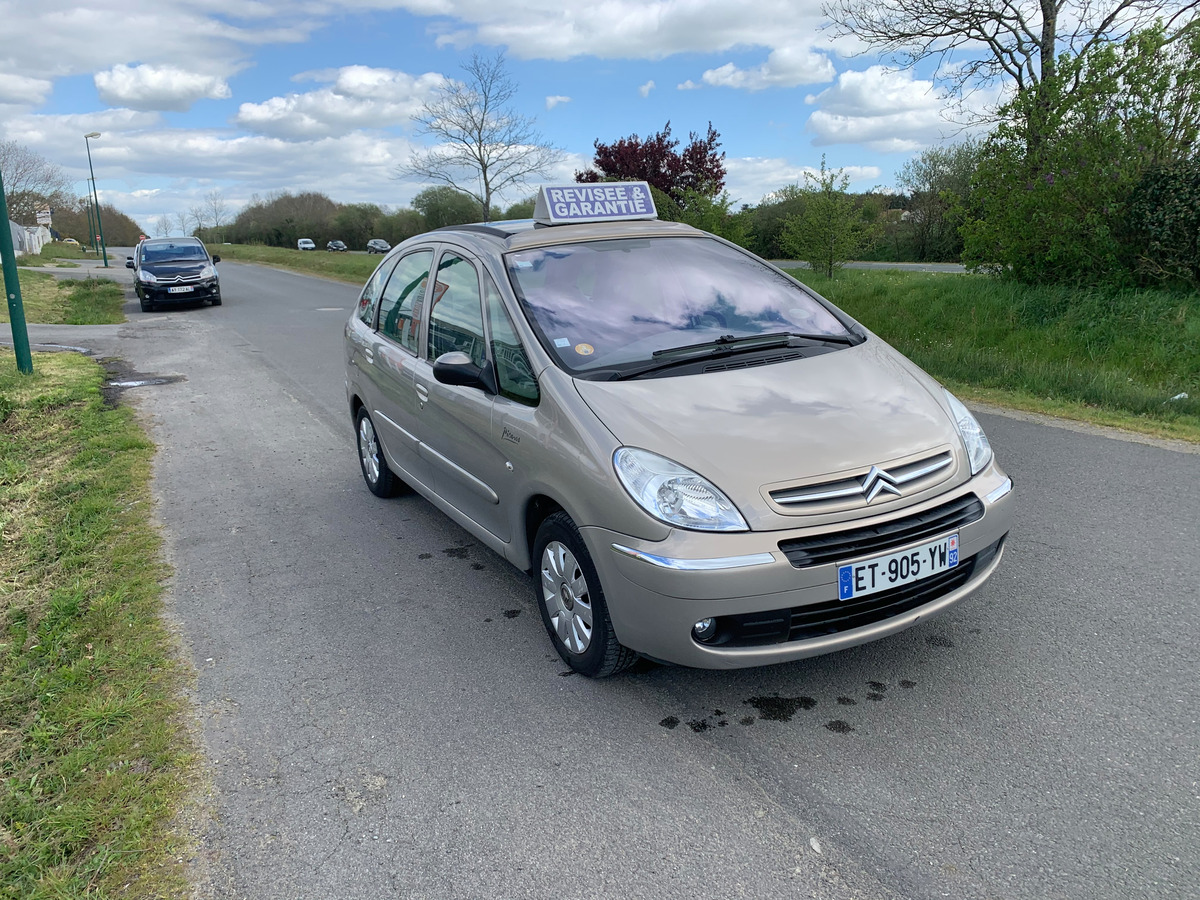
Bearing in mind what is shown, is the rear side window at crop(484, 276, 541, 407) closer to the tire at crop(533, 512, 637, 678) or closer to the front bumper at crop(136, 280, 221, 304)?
the tire at crop(533, 512, 637, 678)

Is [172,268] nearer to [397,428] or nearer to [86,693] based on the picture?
[397,428]

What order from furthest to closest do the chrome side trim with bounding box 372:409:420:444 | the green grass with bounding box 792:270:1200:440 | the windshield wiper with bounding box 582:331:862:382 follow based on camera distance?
1. the green grass with bounding box 792:270:1200:440
2. the chrome side trim with bounding box 372:409:420:444
3. the windshield wiper with bounding box 582:331:862:382

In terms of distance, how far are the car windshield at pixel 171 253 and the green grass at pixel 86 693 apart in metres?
15.9

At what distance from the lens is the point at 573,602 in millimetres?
3398

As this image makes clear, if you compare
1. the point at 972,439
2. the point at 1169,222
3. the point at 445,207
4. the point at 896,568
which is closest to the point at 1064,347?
the point at 1169,222

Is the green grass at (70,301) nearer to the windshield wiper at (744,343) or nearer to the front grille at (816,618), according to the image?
the windshield wiper at (744,343)

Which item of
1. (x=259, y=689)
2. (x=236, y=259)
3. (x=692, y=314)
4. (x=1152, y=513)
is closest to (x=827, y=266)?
(x=1152, y=513)

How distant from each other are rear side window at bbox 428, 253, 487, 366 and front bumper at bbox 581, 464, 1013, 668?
4.70 ft

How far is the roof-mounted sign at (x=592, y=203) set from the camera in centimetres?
470

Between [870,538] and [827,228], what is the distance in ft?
52.2

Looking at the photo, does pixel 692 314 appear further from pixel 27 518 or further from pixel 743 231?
pixel 743 231

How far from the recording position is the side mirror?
385 cm

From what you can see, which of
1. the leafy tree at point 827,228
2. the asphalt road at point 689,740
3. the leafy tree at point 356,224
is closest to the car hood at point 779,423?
the asphalt road at point 689,740

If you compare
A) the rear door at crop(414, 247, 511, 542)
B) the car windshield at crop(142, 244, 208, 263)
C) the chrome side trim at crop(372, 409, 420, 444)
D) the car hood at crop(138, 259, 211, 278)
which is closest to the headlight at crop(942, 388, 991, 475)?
the rear door at crop(414, 247, 511, 542)
